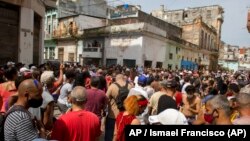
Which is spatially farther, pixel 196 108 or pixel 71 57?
pixel 71 57

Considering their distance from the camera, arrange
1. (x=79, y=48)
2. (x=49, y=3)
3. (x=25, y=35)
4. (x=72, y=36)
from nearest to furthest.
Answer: (x=25, y=35)
(x=49, y=3)
(x=79, y=48)
(x=72, y=36)

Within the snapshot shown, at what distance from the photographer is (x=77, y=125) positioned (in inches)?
146

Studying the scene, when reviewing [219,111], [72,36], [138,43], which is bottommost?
[219,111]

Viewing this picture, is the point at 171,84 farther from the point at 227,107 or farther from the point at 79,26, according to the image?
the point at 79,26

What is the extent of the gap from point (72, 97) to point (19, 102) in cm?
87

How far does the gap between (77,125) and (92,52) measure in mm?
29534

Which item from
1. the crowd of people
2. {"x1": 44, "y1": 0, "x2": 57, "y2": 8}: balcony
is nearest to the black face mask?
the crowd of people

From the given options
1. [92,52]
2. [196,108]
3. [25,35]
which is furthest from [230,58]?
[196,108]

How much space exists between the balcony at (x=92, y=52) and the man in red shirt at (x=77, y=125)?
Result: 2839cm

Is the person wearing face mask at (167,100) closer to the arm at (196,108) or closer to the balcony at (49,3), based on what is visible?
the arm at (196,108)

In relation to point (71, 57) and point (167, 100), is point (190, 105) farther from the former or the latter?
point (71, 57)

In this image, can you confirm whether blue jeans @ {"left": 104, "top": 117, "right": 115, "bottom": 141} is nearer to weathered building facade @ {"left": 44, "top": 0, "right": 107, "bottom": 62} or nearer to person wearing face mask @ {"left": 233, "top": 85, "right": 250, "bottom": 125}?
person wearing face mask @ {"left": 233, "top": 85, "right": 250, "bottom": 125}

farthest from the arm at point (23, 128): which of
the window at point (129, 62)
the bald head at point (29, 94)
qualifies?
the window at point (129, 62)

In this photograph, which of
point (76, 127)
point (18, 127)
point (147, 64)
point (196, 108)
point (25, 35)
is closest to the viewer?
point (18, 127)
